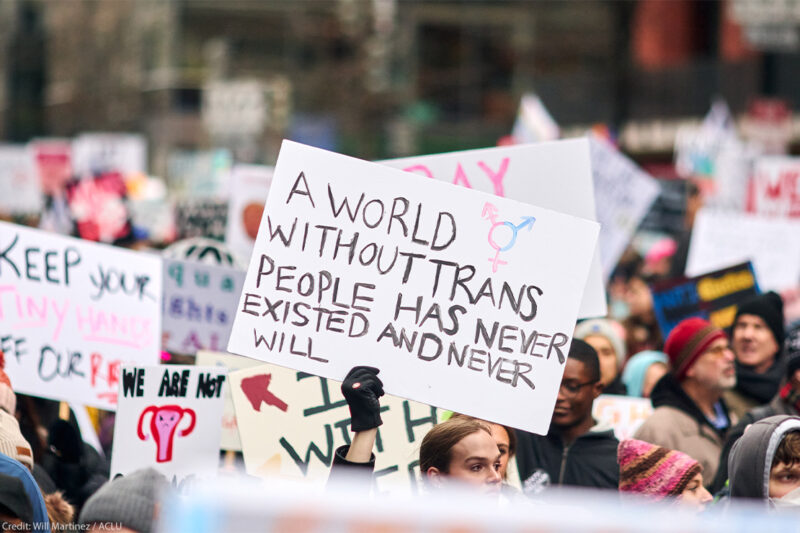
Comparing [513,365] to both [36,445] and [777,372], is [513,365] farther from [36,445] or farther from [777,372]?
[777,372]

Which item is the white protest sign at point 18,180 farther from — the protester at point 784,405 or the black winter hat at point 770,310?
the protester at point 784,405

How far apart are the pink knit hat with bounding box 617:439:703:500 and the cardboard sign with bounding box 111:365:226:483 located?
1.35 metres

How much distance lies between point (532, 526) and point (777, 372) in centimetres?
415

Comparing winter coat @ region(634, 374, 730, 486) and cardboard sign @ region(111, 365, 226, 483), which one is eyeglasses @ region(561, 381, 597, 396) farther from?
cardboard sign @ region(111, 365, 226, 483)

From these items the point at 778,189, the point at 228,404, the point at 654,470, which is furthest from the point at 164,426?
the point at 778,189

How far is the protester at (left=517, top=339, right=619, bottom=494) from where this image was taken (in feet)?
14.6

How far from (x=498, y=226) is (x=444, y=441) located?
28.2 inches

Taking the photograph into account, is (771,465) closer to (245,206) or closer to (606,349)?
(606,349)

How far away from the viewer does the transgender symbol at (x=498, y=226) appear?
12.8 ft

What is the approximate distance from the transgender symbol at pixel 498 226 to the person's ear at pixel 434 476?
2.18 feet

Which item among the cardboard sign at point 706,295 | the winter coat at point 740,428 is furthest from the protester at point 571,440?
the cardboard sign at point 706,295

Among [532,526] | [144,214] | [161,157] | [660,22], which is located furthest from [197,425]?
Answer: [161,157]

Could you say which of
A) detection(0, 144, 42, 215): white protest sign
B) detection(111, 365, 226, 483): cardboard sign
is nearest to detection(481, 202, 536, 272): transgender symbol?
detection(111, 365, 226, 483): cardboard sign

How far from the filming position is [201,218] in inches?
420
